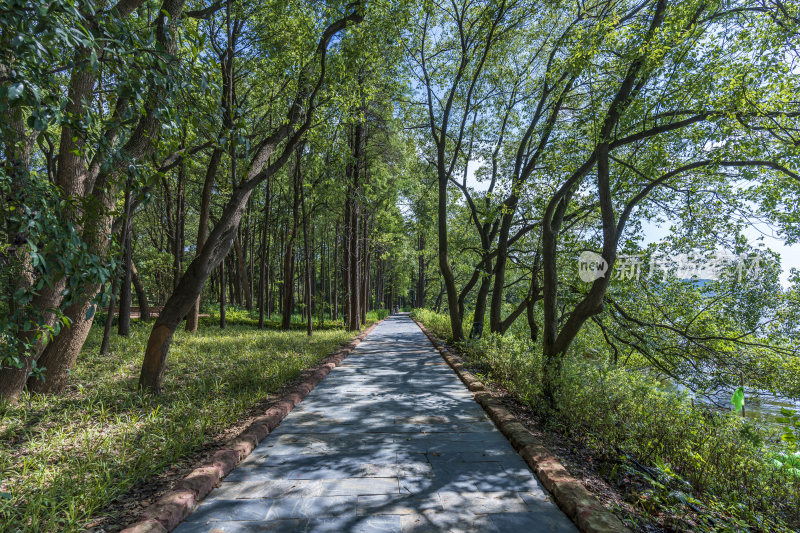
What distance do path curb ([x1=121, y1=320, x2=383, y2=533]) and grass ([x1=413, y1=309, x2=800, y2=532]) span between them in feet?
10.7

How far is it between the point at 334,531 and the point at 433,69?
12.0 meters

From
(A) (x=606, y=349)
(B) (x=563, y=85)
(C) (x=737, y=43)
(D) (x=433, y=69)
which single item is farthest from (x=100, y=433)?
(D) (x=433, y=69)

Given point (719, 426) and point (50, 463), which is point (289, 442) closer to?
point (50, 463)

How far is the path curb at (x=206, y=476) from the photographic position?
248 centimetres

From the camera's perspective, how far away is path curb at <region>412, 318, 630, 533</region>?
254cm

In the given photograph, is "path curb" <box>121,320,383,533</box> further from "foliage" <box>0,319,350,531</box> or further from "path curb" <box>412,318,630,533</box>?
"path curb" <box>412,318,630,533</box>

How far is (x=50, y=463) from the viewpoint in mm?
3209

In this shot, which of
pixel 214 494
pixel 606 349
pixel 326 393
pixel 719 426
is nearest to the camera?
pixel 214 494

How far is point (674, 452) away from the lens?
12.4ft

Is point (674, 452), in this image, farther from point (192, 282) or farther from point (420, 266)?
point (420, 266)

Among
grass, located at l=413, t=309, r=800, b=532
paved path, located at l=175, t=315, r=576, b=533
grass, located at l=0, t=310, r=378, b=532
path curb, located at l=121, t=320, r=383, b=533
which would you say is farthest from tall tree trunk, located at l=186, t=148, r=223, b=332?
grass, located at l=413, t=309, r=800, b=532

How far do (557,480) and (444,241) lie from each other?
884cm

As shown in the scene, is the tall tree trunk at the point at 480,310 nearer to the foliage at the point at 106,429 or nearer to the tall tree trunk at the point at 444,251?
the tall tree trunk at the point at 444,251

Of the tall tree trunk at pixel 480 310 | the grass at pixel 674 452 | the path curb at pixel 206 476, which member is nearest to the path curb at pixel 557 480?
the grass at pixel 674 452
